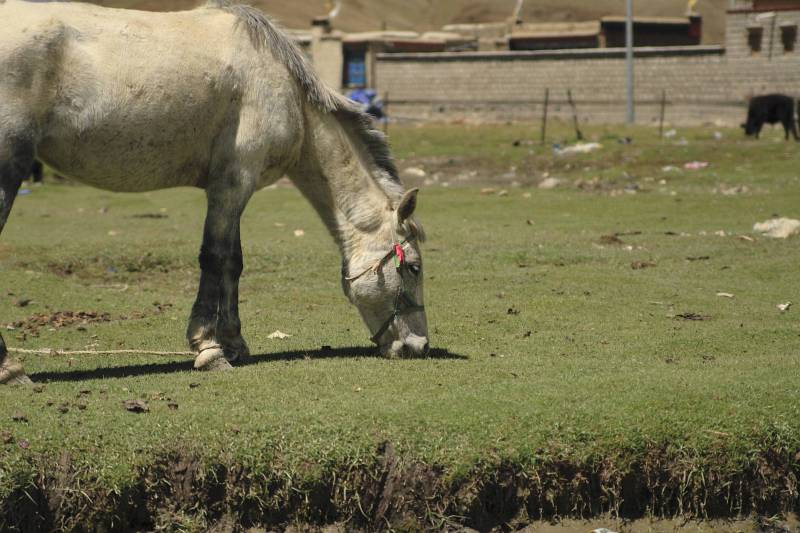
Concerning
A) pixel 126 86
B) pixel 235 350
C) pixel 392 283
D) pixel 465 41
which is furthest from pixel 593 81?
pixel 126 86

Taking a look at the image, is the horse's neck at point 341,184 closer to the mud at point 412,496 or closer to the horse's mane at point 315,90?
the horse's mane at point 315,90

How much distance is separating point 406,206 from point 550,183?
518 inches

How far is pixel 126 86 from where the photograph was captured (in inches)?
260

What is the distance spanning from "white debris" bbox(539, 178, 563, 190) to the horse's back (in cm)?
1316

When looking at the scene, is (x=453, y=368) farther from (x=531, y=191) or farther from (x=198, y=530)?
(x=531, y=191)

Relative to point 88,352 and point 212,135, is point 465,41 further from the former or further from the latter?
point 212,135

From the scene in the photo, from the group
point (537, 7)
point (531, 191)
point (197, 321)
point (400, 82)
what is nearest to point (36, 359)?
point (197, 321)

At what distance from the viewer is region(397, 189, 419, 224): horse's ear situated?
7.27 metres

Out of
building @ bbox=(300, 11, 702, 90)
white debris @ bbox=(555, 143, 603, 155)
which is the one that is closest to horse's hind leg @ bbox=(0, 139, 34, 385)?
white debris @ bbox=(555, 143, 603, 155)

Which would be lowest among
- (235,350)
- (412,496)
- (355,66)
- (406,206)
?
(412,496)

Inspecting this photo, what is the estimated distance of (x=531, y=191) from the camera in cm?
1933

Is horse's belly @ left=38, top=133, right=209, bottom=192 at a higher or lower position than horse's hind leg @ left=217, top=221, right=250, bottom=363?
higher

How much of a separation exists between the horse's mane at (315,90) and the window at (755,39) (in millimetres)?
30671

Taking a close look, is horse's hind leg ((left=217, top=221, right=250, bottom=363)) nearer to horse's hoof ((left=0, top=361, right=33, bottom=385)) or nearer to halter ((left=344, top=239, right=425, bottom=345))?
halter ((left=344, top=239, right=425, bottom=345))
